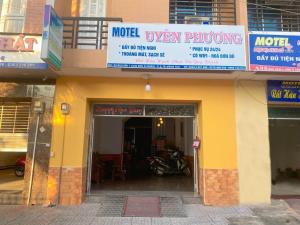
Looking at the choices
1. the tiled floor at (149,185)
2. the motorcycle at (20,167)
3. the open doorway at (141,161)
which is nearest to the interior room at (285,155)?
the open doorway at (141,161)

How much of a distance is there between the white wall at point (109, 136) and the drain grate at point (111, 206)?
3.83m

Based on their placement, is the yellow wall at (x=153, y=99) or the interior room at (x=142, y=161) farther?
the interior room at (x=142, y=161)

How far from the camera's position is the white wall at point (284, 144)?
916 centimetres

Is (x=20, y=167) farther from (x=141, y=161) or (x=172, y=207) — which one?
(x=141, y=161)

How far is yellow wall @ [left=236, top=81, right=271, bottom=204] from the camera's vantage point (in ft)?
25.8

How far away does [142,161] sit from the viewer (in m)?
15.8

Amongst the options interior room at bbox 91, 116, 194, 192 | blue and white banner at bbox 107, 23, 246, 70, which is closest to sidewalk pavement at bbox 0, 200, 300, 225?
interior room at bbox 91, 116, 194, 192

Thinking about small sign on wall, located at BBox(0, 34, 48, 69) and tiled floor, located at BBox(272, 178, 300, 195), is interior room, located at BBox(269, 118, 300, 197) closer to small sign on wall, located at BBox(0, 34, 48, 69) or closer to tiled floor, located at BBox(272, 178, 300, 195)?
tiled floor, located at BBox(272, 178, 300, 195)

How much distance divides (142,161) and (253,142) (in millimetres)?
8580

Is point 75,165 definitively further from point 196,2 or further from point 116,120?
point 196,2

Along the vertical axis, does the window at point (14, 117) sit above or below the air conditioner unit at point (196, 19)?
below

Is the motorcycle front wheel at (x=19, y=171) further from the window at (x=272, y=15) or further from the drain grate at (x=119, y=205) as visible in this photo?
the window at (x=272, y=15)

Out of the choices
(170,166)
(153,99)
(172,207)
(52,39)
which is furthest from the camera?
(170,166)

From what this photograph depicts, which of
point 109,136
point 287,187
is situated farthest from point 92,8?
point 287,187
